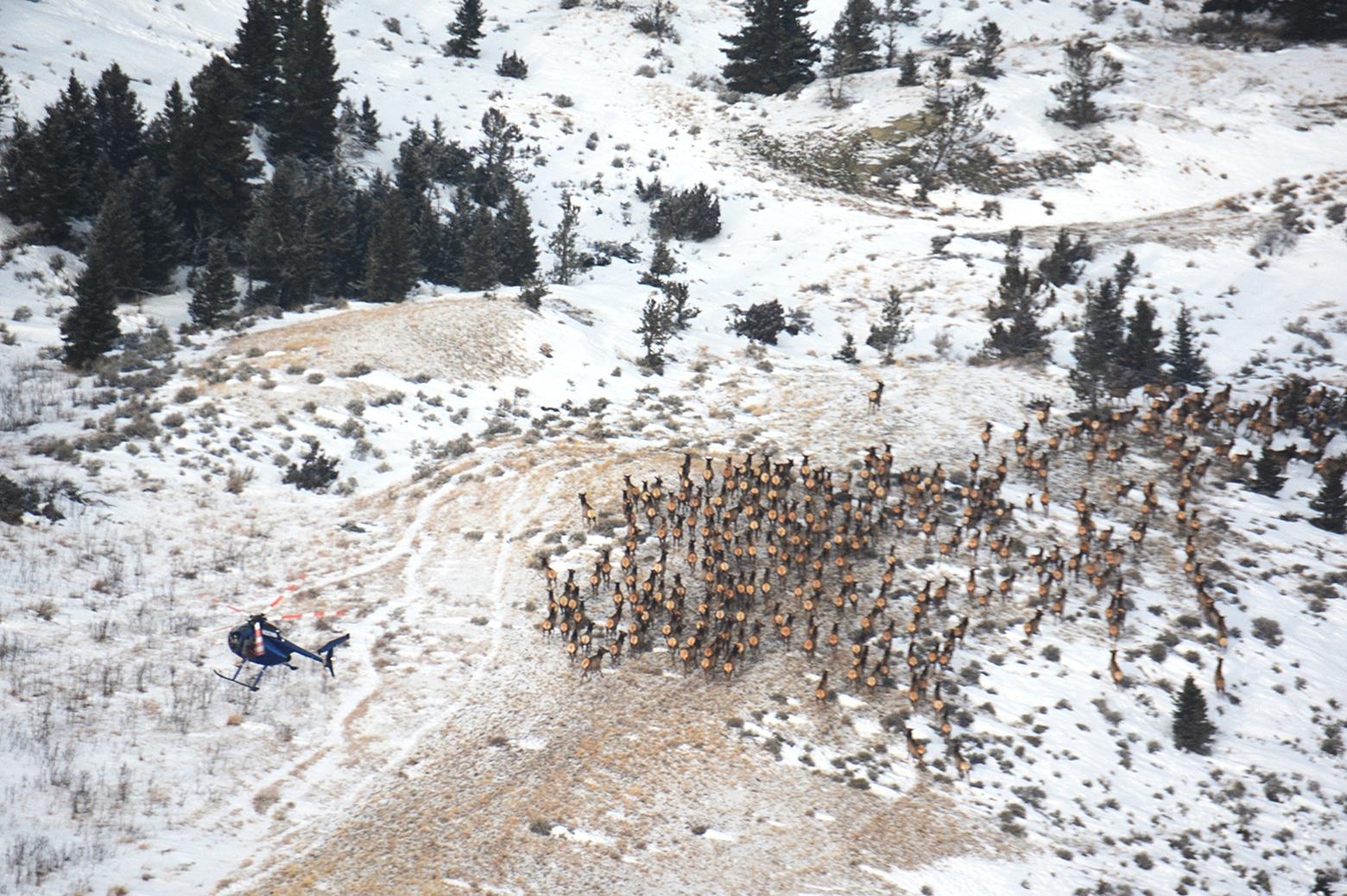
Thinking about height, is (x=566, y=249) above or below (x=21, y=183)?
below

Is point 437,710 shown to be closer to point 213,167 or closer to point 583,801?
point 583,801

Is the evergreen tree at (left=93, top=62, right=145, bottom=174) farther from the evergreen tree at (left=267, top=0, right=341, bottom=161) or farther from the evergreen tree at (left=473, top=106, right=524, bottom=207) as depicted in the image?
the evergreen tree at (left=473, top=106, right=524, bottom=207)

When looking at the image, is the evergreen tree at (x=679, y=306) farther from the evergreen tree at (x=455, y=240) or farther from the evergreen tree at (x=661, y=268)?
the evergreen tree at (x=455, y=240)

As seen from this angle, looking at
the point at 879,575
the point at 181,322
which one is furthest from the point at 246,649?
the point at 181,322

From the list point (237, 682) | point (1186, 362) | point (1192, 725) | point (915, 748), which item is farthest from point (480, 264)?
point (1192, 725)

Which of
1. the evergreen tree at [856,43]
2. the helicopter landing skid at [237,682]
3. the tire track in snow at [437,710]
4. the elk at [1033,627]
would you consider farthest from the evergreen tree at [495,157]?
the elk at [1033,627]

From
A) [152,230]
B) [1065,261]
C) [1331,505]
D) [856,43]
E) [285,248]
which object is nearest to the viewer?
[1331,505]

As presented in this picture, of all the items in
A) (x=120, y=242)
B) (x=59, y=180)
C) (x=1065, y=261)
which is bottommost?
(x=120, y=242)

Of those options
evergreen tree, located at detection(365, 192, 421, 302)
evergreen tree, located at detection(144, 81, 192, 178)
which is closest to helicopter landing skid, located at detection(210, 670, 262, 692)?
evergreen tree, located at detection(365, 192, 421, 302)
